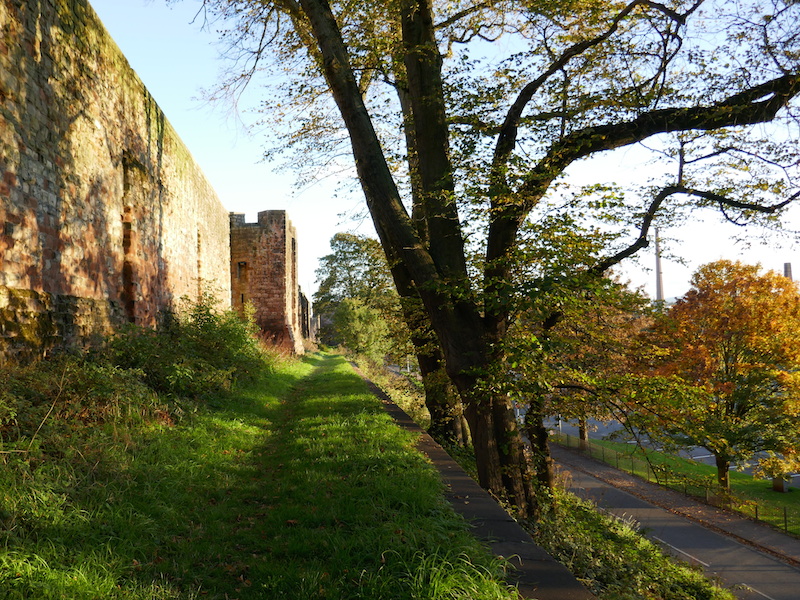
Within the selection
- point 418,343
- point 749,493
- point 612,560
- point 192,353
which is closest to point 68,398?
point 192,353

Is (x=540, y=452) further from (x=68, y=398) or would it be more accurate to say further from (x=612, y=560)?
(x=68, y=398)

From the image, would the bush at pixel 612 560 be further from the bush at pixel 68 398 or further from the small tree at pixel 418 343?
the bush at pixel 68 398

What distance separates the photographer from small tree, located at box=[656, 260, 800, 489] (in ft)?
50.6

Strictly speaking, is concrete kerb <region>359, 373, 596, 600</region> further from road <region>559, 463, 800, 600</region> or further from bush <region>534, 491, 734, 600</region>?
road <region>559, 463, 800, 600</region>

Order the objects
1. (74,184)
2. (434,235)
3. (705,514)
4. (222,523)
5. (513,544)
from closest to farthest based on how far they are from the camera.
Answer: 1. (513,544)
2. (222,523)
3. (74,184)
4. (434,235)
5. (705,514)

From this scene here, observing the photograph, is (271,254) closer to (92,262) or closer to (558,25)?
(92,262)

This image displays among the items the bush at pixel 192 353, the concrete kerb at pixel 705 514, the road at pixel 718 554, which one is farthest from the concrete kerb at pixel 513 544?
the concrete kerb at pixel 705 514

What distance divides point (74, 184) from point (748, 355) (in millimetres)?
18995

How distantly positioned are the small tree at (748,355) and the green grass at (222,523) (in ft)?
44.9

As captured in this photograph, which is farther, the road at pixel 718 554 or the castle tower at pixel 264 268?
the castle tower at pixel 264 268

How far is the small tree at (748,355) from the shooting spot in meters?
15.4

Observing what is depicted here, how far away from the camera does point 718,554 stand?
13297 millimetres

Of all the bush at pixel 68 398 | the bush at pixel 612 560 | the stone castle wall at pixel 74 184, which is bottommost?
the bush at pixel 612 560

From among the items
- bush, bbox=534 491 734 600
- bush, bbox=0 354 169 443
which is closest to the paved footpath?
bush, bbox=534 491 734 600
